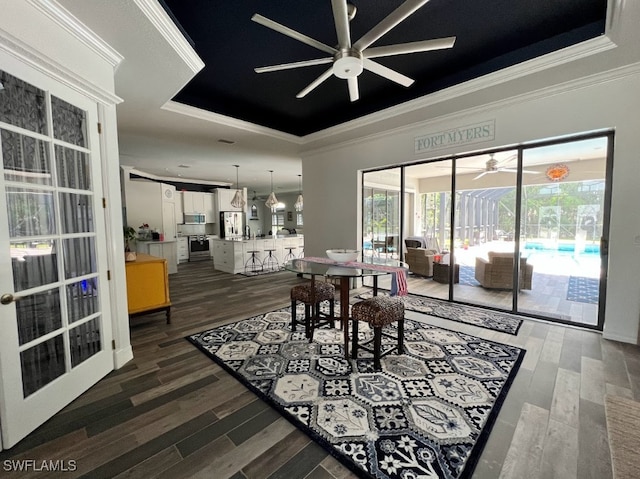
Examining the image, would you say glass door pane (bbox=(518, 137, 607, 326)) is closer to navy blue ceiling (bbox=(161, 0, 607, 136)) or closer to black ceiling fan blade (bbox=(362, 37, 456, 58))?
navy blue ceiling (bbox=(161, 0, 607, 136))

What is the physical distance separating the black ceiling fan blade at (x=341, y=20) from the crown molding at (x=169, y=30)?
1277 millimetres

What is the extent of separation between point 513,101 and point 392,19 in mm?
2698

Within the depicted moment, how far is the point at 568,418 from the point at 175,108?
5.15m

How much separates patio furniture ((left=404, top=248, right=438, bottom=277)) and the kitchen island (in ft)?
12.5

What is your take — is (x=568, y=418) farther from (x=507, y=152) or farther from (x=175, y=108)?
(x=175, y=108)

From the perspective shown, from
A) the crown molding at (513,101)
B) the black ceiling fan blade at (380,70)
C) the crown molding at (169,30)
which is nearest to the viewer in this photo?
the crown molding at (169,30)

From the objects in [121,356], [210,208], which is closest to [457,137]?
[121,356]

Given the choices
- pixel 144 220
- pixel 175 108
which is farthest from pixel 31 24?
pixel 144 220

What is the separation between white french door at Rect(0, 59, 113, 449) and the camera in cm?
175

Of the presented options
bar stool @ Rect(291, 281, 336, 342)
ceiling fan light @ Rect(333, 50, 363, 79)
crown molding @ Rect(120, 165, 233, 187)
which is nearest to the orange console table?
bar stool @ Rect(291, 281, 336, 342)

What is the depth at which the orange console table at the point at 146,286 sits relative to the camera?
3455mm

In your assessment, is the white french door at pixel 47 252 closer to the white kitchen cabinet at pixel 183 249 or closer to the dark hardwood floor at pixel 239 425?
the dark hardwood floor at pixel 239 425

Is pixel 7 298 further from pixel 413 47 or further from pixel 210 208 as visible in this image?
pixel 210 208

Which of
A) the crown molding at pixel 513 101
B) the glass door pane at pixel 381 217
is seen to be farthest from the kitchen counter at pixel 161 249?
the crown molding at pixel 513 101
